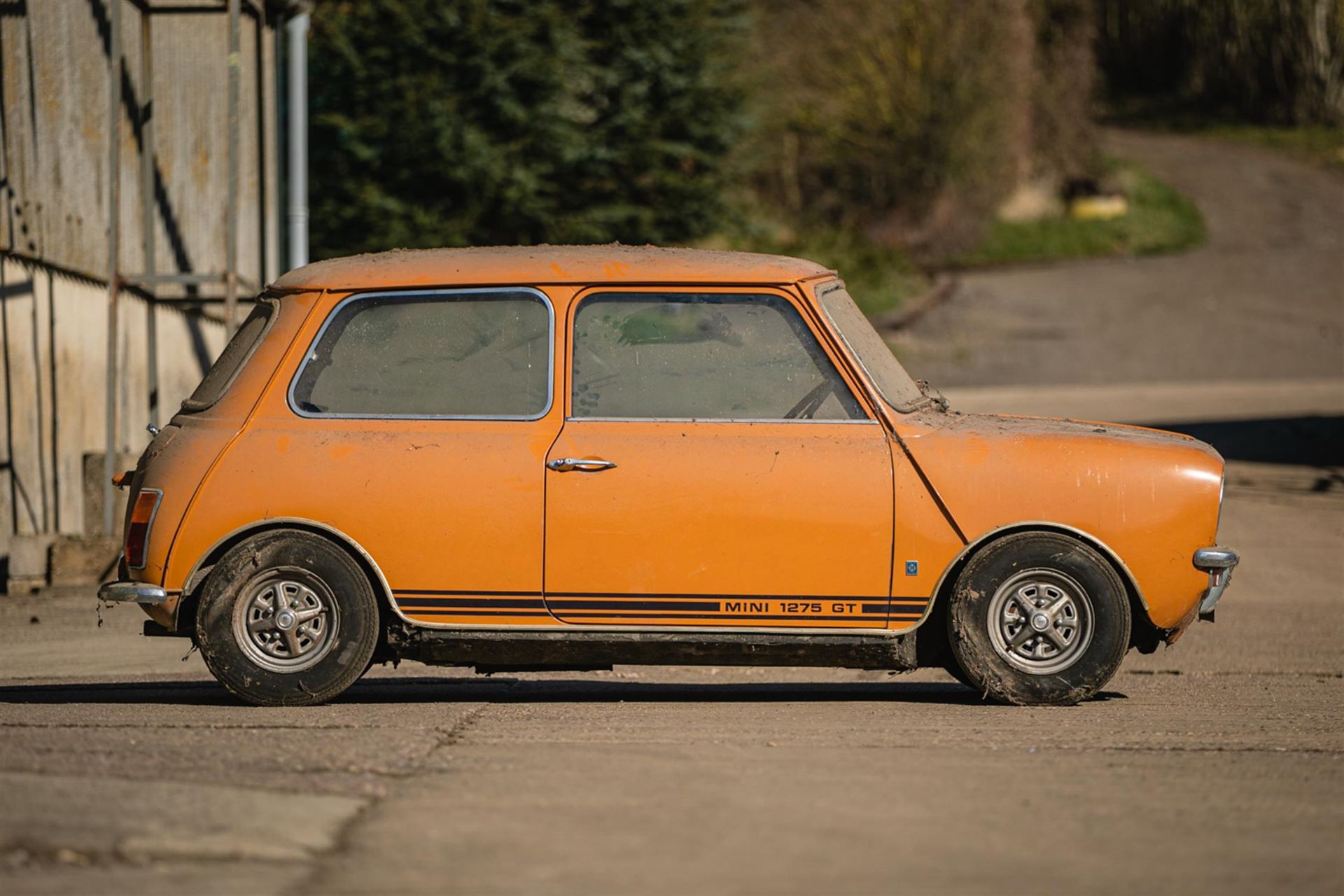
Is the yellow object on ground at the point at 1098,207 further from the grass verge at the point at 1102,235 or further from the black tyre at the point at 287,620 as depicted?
the black tyre at the point at 287,620

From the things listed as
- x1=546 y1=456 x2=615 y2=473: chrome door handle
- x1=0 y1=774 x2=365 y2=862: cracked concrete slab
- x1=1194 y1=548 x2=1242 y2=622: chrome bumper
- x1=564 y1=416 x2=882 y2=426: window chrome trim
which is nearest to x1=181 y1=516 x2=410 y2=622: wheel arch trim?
x1=546 y1=456 x2=615 y2=473: chrome door handle

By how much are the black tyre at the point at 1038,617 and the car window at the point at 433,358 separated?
1774 millimetres

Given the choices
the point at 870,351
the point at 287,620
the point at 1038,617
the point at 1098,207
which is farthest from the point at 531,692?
the point at 1098,207

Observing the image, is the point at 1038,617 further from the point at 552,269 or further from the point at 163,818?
the point at 163,818

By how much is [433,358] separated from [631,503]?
37.9 inches

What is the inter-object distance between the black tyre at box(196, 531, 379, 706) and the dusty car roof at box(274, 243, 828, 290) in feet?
3.37

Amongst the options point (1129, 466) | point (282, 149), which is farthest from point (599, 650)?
point (282, 149)

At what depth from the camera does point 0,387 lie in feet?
36.0

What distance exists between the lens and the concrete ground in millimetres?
4406

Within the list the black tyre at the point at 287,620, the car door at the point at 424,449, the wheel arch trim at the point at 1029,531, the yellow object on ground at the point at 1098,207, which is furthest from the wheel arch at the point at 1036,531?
the yellow object on ground at the point at 1098,207

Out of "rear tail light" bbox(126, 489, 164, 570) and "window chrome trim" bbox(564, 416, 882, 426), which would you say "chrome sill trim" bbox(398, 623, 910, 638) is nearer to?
"window chrome trim" bbox(564, 416, 882, 426)

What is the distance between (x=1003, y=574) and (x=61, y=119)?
7907 mm

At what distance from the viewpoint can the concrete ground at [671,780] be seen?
173 inches

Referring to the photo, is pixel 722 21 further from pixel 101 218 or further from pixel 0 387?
pixel 0 387
